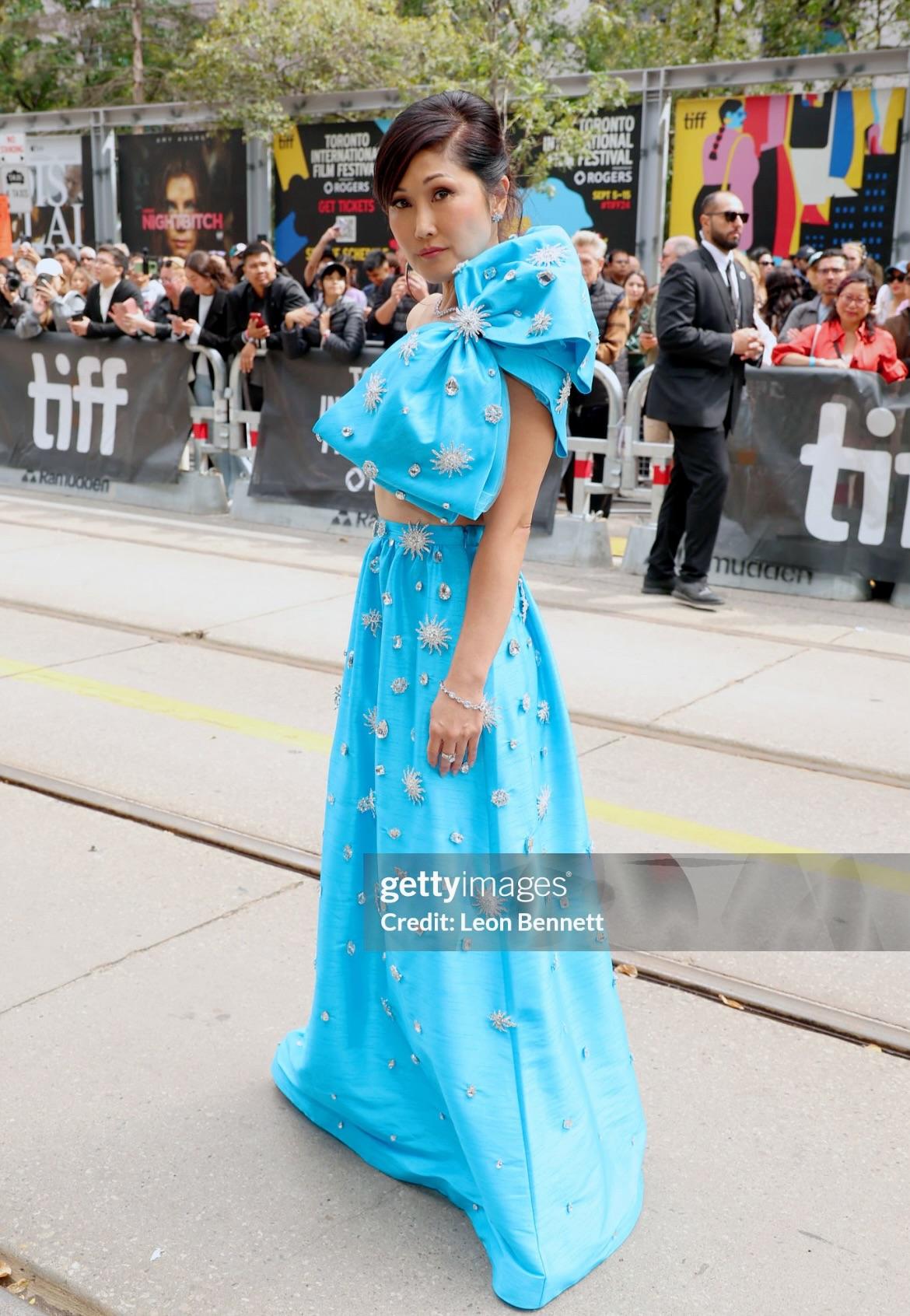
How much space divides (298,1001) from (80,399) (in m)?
8.55

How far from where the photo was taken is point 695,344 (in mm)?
7062

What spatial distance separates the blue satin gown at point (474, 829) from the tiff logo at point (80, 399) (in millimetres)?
8734

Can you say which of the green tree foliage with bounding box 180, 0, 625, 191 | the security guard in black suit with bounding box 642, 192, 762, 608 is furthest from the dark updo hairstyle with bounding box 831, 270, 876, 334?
the green tree foliage with bounding box 180, 0, 625, 191

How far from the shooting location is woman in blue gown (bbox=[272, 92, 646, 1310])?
81.7 inches

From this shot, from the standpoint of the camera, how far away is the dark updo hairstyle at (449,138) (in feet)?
6.89

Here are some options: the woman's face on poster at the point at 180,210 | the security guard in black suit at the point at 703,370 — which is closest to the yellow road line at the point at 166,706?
the security guard in black suit at the point at 703,370

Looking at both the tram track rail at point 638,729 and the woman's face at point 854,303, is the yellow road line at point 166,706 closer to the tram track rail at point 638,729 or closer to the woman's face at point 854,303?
the tram track rail at point 638,729

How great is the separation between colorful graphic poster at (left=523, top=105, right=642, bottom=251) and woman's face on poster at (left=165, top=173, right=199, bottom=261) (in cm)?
679

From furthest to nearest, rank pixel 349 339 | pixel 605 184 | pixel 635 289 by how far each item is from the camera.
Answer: pixel 605 184
pixel 635 289
pixel 349 339

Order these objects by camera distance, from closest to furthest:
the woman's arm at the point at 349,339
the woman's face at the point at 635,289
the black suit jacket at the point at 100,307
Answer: the woman's arm at the point at 349,339, the black suit jacket at the point at 100,307, the woman's face at the point at 635,289

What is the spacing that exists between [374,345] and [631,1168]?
7947 millimetres

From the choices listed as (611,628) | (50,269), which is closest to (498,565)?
(611,628)

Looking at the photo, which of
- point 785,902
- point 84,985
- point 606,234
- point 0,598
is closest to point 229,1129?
point 84,985

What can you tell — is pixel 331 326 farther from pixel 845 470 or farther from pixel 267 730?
pixel 267 730
